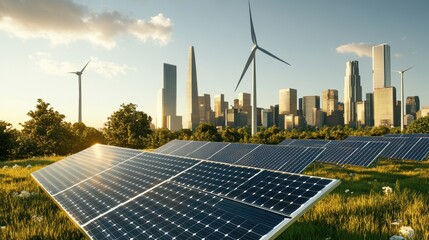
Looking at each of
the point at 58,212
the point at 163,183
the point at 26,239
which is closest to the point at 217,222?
the point at 163,183

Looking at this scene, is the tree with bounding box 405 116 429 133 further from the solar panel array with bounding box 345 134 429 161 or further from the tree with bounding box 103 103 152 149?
the tree with bounding box 103 103 152 149

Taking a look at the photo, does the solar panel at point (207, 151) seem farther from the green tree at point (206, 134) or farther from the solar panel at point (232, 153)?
the green tree at point (206, 134)

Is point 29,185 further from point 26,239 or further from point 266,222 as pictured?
point 266,222

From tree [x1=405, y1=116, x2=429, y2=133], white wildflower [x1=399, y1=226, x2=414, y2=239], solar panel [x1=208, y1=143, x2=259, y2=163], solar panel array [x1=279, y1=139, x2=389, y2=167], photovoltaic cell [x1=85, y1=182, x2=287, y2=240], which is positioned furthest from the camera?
tree [x1=405, y1=116, x2=429, y2=133]

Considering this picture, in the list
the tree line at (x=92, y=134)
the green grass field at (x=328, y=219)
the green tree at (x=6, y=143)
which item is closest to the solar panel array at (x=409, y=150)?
the green grass field at (x=328, y=219)

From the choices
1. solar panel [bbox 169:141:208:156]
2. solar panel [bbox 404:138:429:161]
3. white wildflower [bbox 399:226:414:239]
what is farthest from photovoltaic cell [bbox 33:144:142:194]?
solar panel [bbox 404:138:429:161]
